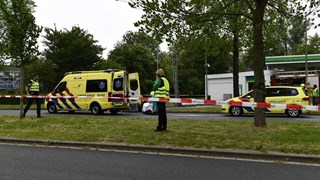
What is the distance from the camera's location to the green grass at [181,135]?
364 inches

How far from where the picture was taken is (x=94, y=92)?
2255cm

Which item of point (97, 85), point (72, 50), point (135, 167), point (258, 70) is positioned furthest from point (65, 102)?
point (72, 50)

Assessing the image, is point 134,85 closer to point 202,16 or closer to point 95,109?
point 95,109

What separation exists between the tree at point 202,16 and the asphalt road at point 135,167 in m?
3.74

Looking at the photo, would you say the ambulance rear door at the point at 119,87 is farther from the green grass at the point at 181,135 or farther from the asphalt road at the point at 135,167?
the asphalt road at the point at 135,167

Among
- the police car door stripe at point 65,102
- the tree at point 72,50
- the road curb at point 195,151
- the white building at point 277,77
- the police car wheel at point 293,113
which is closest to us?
the road curb at point 195,151

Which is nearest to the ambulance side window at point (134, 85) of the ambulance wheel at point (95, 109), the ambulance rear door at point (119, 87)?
the ambulance rear door at point (119, 87)

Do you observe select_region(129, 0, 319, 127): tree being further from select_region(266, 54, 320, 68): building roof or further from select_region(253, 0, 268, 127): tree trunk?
select_region(266, 54, 320, 68): building roof

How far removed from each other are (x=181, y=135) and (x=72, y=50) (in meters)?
40.5

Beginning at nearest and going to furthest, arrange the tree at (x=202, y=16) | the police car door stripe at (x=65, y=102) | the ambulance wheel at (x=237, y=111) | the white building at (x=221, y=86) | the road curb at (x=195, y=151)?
1. the road curb at (x=195, y=151)
2. the tree at (x=202, y=16)
3. the ambulance wheel at (x=237, y=111)
4. the police car door stripe at (x=65, y=102)
5. the white building at (x=221, y=86)

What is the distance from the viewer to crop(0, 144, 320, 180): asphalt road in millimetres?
6770

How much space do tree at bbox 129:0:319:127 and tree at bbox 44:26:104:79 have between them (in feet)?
126

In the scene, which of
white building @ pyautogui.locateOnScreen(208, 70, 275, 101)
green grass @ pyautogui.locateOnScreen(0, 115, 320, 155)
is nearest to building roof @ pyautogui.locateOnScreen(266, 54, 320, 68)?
white building @ pyautogui.locateOnScreen(208, 70, 275, 101)

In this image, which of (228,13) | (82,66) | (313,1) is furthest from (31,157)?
(82,66)
